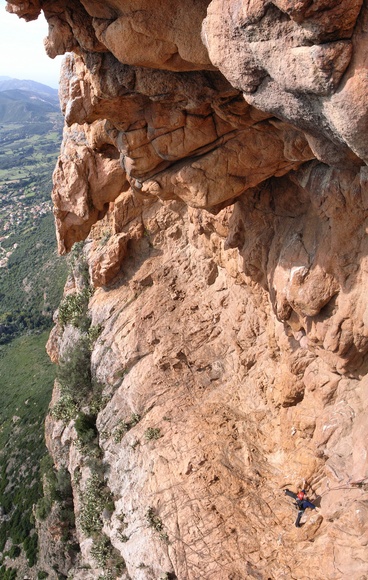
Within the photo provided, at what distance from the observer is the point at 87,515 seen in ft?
63.5

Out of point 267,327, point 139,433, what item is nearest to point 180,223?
point 267,327

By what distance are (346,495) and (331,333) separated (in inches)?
176

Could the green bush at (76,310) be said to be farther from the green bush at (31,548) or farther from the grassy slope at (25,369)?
the green bush at (31,548)

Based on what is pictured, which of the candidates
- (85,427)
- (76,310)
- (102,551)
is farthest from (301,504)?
(76,310)

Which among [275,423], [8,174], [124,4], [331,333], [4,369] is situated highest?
[124,4]

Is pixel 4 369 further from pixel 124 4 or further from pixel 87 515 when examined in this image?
pixel 124 4

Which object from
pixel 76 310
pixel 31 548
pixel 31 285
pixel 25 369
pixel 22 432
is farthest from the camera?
pixel 31 285

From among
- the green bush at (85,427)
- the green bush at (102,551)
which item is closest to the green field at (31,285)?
the green bush at (85,427)

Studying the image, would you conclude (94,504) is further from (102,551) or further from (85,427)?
(85,427)

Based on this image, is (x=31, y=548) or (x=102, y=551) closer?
(x=102, y=551)

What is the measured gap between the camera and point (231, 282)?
1939cm

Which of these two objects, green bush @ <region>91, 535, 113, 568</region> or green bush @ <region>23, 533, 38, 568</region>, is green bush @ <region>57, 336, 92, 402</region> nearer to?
green bush @ <region>91, 535, 113, 568</region>

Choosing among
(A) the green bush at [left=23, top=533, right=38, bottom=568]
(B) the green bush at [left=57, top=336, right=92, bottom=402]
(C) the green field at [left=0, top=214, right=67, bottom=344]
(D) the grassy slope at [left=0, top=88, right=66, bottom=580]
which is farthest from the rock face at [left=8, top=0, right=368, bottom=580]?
(C) the green field at [left=0, top=214, right=67, bottom=344]

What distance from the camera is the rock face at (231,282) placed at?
8547 millimetres
